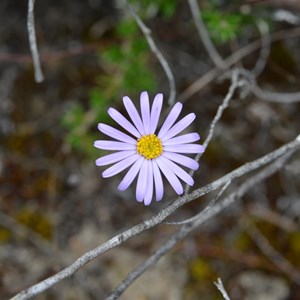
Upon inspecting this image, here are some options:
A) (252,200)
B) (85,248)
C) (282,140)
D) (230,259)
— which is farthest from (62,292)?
(282,140)

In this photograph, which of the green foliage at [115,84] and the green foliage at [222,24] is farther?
the green foliage at [115,84]

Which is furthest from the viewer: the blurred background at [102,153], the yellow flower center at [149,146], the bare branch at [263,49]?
the bare branch at [263,49]

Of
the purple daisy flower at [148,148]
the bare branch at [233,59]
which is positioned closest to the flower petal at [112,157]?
the purple daisy flower at [148,148]

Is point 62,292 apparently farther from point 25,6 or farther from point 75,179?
point 25,6

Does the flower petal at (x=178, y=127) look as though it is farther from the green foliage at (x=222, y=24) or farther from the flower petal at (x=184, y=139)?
the green foliage at (x=222, y=24)

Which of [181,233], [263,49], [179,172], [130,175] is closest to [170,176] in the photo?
[179,172]

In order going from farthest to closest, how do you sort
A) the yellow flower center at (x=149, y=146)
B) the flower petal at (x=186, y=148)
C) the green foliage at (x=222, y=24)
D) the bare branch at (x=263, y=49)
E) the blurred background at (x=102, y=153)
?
the bare branch at (x=263, y=49) → the blurred background at (x=102, y=153) → the green foliage at (x=222, y=24) → the yellow flower center at (x=149, y=146) → the flower petal at (x=186, y=148)

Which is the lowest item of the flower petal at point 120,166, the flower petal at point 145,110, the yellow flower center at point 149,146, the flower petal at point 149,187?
the flower petal at point 149,187

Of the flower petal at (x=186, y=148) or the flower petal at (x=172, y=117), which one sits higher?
the flower petal at (x=172, y=117)
